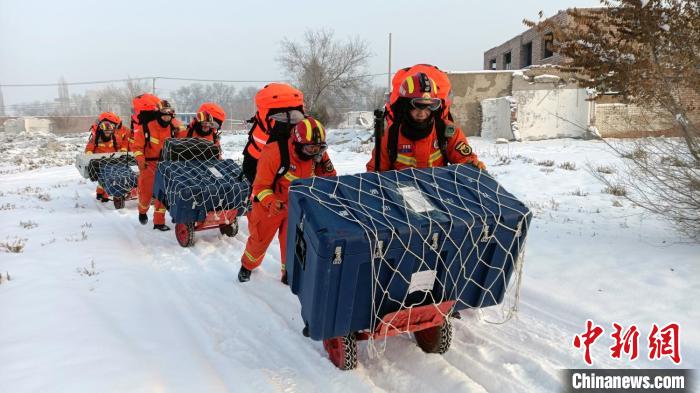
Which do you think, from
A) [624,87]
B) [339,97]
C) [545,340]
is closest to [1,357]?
[545,340]

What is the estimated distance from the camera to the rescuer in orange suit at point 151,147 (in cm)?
728

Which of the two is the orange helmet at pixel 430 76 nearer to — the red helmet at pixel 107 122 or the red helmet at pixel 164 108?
the red helmet at pixel 164 108

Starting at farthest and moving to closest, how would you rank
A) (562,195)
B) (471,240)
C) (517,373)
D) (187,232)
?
(562,195) → (187,232) → (517,373) → (471,240)

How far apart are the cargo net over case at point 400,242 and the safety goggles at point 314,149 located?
3.28ft

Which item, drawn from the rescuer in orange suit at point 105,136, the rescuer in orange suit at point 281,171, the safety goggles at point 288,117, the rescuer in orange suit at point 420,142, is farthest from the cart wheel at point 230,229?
the rescuer in orange suit at point 105,136

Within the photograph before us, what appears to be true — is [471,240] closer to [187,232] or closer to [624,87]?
[624,87]

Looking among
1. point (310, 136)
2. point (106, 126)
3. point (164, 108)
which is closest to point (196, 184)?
point (164, 108)

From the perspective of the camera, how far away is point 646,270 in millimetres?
4559

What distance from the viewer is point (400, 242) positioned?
105 inches

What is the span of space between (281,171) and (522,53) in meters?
30.1

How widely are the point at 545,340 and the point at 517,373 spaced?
1.83 ft

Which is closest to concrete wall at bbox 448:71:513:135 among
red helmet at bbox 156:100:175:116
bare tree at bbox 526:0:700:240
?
red helmet at bbox 156:100:175:116

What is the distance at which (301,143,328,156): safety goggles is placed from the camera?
3994mm

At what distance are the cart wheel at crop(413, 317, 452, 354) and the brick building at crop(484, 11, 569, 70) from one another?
72.0 ft
